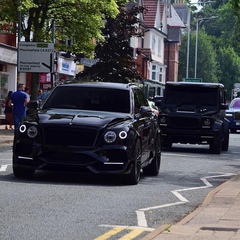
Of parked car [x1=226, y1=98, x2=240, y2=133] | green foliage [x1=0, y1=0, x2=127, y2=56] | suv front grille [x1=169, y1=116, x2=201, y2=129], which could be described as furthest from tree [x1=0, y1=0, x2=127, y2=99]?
suv front grille [x1=169, y1=116, x2=201, y2=129]

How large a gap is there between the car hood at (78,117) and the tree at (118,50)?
34.1 meters

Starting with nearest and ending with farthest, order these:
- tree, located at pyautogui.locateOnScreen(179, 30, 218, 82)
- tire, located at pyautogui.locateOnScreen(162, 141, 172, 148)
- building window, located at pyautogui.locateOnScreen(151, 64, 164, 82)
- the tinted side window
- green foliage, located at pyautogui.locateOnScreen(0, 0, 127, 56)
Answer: the tinted side window, tire, located at pyautogui.locateOnScreen(162, 141, 172, 148), green foliage, located at pyautogui.locateOnScreen(0, 0, 127, 56), building window, located at pyautogui.locateOnScreen(151, 64, 164, 82), tree, located at pyautogui.locateOnScreen(179, 30, 218, 82)

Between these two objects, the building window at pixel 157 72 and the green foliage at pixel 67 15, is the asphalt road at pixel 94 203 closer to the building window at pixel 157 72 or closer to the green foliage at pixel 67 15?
the green foliage at pixel 67 15

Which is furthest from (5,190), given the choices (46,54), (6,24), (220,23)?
(220,23)

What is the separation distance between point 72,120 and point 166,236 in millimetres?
5654

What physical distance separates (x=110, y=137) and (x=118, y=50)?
36.2 meters

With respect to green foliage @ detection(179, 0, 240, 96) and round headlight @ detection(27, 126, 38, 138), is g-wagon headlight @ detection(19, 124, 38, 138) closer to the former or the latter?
round headlight @ detection(27, 126, 38, 138)

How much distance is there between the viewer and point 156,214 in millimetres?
11000

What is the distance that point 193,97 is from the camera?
25922 millimetres

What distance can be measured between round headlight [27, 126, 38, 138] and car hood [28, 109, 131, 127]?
0.51ft

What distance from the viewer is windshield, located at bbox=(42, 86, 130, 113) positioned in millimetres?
15375

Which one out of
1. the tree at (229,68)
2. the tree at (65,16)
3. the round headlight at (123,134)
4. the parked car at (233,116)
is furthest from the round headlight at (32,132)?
the tree at (229,68)

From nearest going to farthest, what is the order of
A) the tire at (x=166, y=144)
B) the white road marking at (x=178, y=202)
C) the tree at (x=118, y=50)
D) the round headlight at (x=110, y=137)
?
the white road marking at (x=178, y=202) → the round headlight at (x=110, y=137) → the tire at (x=166, y=144) → the tree at (x=118, y=50)

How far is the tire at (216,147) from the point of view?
25.4 meters
